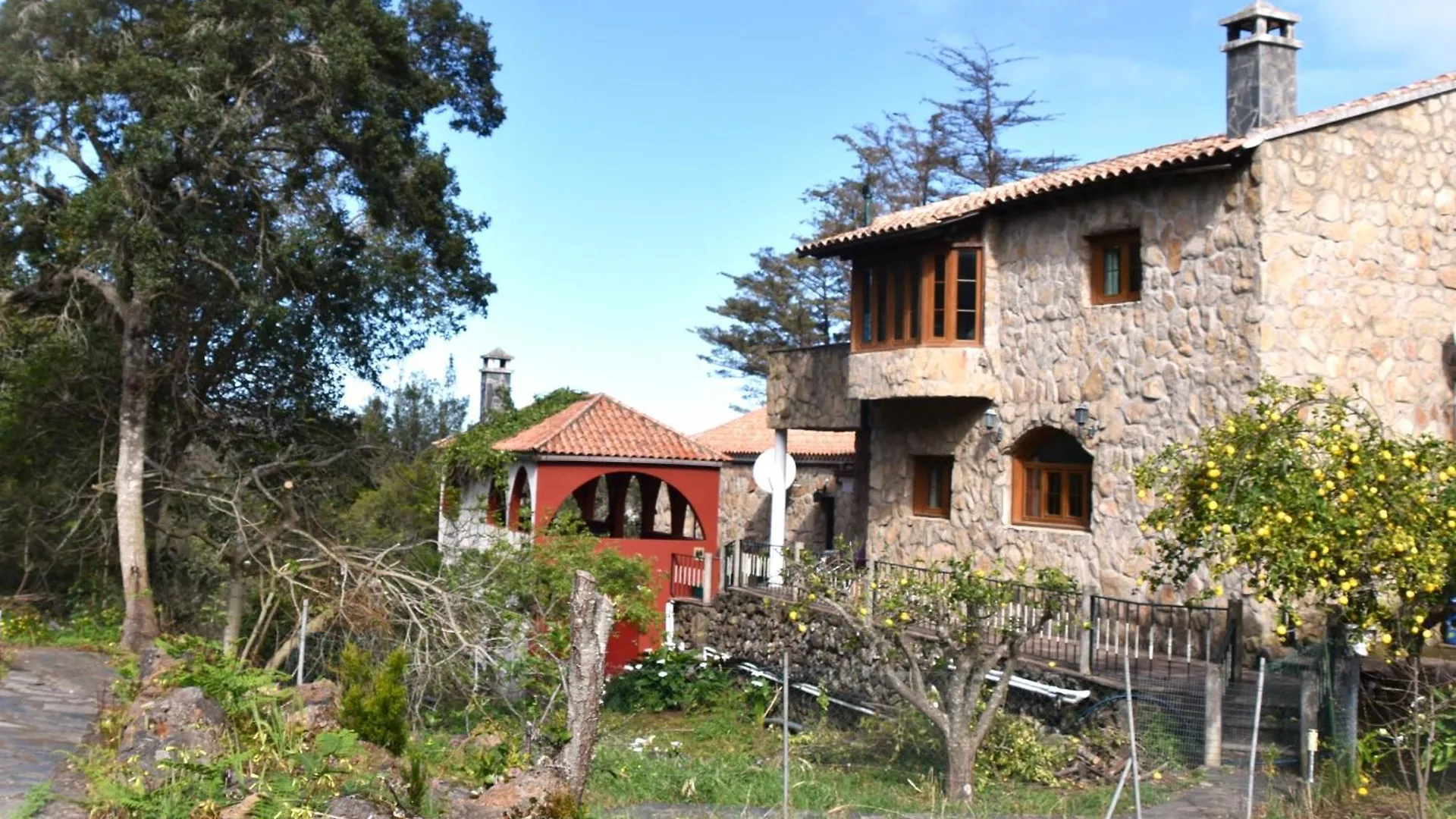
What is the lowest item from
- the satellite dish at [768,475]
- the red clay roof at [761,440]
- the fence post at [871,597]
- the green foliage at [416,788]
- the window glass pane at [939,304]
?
the green foliage at [416,788]

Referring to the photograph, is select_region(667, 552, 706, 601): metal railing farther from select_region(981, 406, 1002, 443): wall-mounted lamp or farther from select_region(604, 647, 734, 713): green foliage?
select_region(981, 406, 1002, 443): wall-mounted lamp

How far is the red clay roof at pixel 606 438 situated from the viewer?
2505 centimetres

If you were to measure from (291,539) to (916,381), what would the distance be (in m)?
9.58

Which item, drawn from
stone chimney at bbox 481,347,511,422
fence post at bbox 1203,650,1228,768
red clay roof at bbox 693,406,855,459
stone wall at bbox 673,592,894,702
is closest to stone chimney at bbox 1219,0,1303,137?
fence post at bbox 1203,650,1228,768

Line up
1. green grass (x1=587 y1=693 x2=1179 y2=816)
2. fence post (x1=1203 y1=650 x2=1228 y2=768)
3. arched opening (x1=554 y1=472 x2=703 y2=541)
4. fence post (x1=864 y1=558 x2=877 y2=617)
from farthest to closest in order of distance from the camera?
arched opening (x1=554 y1=472 x2=703 y2=541) < fence post (x1=864 y1=558 x2=877 y2=617) < fence post (x1=1203 y1=650 x2=1228 y2=768) < green grass (x1=587 y1=693 x2=1179 y2=816)

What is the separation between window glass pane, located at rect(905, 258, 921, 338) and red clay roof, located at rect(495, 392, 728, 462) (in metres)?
8.10

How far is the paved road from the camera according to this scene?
9.34 m

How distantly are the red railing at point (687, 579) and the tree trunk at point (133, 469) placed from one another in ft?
28.1

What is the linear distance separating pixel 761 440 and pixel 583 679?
84.6ft

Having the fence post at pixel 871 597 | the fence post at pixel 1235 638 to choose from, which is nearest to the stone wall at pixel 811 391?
the fence post at pixel 871 597

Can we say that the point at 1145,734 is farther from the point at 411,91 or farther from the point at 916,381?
the point at 411,91

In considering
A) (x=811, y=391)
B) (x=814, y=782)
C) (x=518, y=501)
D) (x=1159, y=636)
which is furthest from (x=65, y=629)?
(x=1159, y=636)

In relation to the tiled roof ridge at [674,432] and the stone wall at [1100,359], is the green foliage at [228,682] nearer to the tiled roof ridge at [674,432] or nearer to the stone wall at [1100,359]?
the stone wall at [1100,359]

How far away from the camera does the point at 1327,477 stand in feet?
32.8
